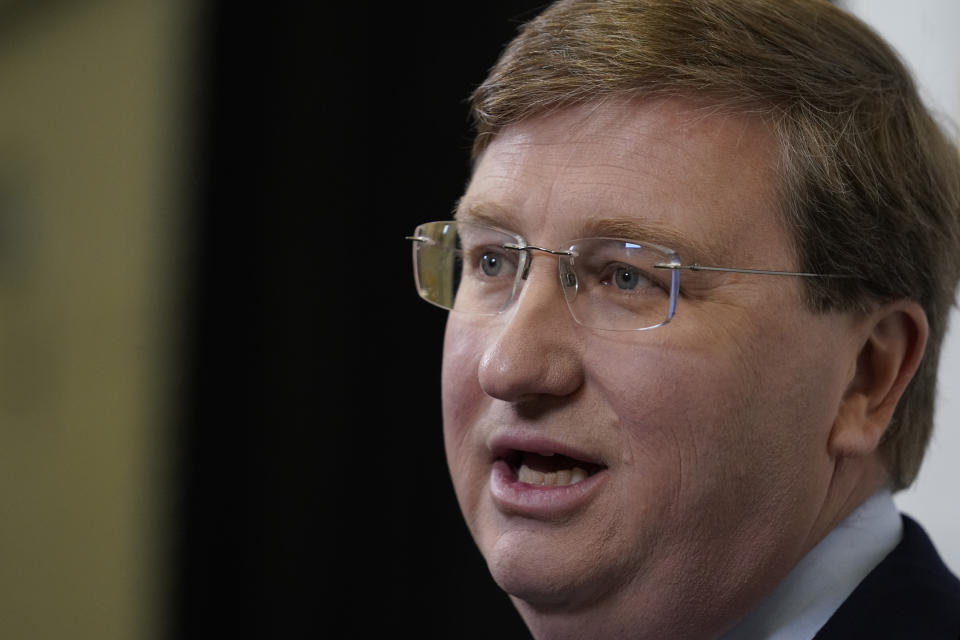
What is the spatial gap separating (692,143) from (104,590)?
483 centimetres

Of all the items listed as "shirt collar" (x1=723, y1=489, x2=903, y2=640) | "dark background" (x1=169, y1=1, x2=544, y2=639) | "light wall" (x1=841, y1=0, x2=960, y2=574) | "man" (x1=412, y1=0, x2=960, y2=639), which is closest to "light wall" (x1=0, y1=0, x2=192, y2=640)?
"dark background" (x1=169, y1=1, x2=544, y2=639)

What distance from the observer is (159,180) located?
17.3 feet

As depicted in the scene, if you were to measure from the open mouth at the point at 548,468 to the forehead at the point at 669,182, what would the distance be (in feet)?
1.02

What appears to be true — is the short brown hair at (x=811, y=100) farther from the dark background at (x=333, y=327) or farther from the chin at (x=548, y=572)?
the dark background at (x=333, y=327)

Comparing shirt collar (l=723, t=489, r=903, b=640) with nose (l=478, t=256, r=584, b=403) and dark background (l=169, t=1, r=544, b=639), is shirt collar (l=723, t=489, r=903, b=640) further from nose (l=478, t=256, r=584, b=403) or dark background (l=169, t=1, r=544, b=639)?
dark background (l=169, t=1, r=544, b=639)

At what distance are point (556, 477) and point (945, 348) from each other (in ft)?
3.90

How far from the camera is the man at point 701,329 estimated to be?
1542mm

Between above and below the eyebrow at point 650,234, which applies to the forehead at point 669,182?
above

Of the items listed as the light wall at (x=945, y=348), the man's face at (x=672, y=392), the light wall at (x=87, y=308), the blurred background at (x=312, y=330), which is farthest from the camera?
the light wall at (x=87, y=308)

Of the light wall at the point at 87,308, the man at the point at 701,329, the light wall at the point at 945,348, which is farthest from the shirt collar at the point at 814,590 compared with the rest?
the light wall at the point at 87,308

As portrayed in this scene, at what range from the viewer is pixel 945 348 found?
7.89ft

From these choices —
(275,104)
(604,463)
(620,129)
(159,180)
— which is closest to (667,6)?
(620,129)

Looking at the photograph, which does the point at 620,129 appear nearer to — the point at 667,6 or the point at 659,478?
the point at 667,6

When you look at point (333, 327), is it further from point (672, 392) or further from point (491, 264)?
point (672, 392)
